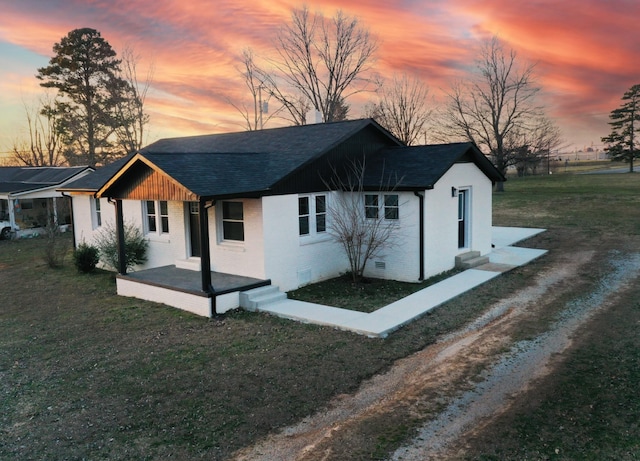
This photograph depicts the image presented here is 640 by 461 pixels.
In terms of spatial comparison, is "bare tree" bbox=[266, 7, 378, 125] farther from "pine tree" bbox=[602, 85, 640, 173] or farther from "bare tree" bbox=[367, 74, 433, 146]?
"pine tree" bbox=[602, 85, 640, 173]

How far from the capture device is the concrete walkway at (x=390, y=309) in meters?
8.85

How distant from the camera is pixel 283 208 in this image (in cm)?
1152

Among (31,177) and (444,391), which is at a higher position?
(31,177)

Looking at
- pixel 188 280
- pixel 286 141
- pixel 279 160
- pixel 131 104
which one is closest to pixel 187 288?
pixel 188 280

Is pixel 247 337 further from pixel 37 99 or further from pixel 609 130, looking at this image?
pixel 609 130

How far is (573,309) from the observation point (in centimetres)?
972

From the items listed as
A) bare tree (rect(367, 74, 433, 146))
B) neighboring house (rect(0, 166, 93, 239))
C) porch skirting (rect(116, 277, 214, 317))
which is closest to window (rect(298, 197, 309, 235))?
porch skirting (rect(116, 277, 214, 317))

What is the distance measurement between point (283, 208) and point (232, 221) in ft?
4.44

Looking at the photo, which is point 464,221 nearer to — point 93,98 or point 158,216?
point 158,216

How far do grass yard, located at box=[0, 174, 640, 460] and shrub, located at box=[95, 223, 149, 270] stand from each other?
74.8 inches

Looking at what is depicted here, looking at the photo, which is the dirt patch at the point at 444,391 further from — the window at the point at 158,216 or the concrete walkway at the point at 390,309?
the window at the point at 158,216

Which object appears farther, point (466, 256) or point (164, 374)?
point (466, 256)

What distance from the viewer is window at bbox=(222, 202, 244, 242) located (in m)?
11.6

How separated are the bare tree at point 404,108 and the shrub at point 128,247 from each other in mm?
30814
